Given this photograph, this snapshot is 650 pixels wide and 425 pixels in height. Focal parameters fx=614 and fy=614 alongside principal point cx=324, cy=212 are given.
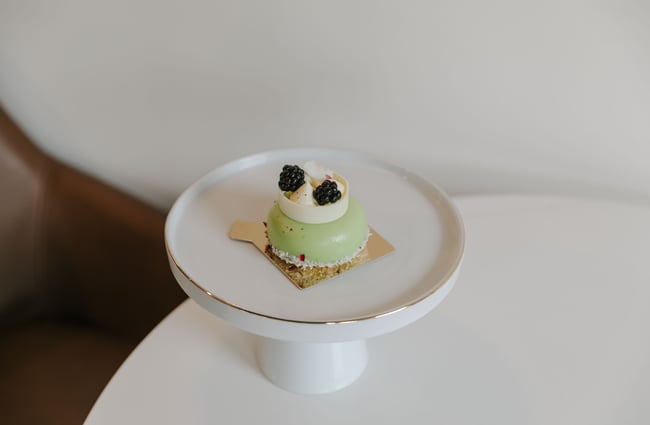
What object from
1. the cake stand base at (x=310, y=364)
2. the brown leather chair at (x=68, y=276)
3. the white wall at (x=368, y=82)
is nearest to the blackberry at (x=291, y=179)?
the cake stand base at (x=310, y=364)

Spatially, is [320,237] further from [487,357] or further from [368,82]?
[368,82]


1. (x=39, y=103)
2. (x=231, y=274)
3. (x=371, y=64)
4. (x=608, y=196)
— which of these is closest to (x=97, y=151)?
(x=39, y=103)

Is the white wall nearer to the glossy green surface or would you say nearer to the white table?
the white table

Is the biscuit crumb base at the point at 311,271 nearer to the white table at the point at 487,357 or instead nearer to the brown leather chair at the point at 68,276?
the white table at the point at 487,357

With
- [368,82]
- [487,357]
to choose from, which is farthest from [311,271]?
[368,82]

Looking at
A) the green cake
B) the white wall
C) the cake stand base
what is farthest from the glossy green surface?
the white wall
